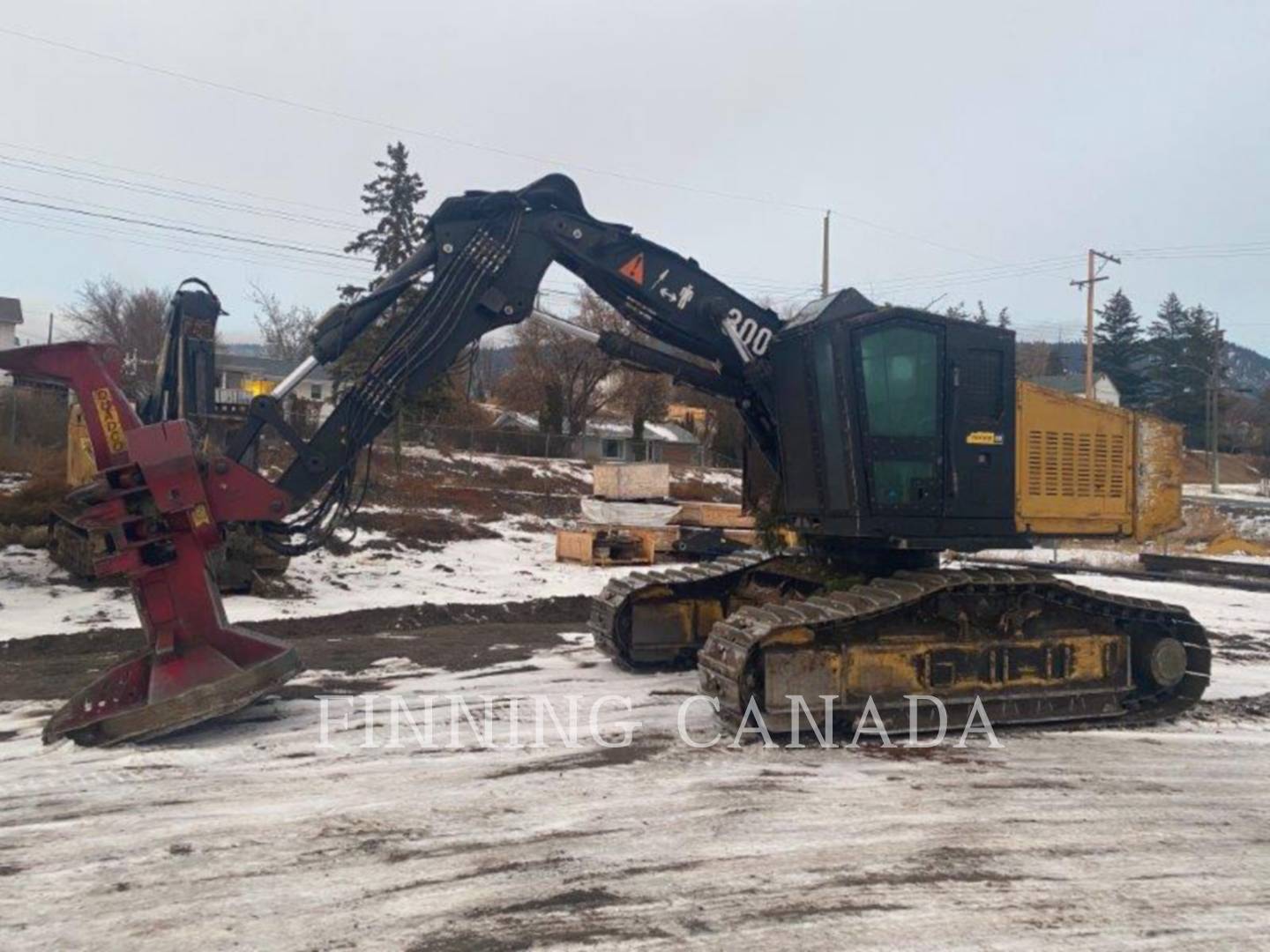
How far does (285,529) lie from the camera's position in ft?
25.4

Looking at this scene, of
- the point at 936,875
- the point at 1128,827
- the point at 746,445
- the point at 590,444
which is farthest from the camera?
the point at 590,444

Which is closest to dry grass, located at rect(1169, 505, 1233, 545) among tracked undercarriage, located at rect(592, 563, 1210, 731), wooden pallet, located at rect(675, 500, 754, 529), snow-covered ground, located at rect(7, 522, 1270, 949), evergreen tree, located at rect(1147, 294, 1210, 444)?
wooden pallet, located at rect(675, 500, 754, 529)

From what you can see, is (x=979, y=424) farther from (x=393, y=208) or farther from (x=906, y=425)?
(x=393, y=208)

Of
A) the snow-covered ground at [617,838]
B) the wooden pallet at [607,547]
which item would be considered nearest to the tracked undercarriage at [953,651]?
the snow-covered ground at [617,838]

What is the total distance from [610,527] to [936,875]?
577 inches

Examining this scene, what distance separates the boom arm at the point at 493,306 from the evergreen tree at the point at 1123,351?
7310 centimetres

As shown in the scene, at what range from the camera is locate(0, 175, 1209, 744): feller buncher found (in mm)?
7035

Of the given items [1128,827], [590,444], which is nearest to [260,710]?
[1128,827]

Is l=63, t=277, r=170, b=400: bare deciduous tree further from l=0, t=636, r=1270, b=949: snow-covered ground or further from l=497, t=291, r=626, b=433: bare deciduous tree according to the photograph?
l=0, t=636, r=1270, b=949: snow-covered ground

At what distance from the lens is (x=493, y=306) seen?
8039mm

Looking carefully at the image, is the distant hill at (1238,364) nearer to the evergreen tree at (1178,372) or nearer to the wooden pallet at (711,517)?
the evergreen tree at (1178,372)

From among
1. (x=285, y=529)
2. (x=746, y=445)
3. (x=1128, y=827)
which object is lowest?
(x=1128, y=827)

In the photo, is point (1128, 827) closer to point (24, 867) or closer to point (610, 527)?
point (24, 867)

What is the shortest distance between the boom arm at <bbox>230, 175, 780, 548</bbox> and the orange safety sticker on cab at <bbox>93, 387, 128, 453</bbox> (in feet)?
2.63
